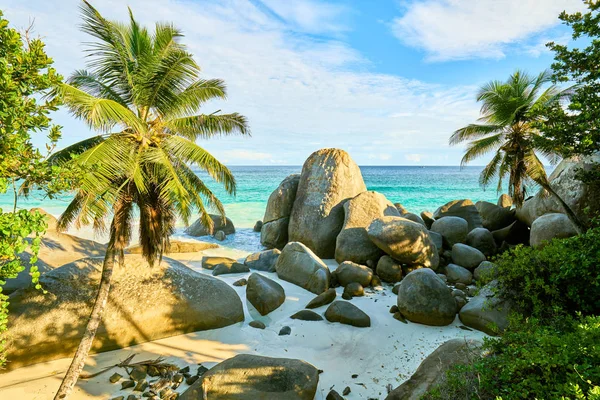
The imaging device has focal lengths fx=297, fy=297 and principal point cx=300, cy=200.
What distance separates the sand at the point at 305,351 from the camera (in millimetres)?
5816

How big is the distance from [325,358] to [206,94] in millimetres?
7185

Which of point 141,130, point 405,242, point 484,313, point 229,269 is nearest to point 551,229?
point 405,242

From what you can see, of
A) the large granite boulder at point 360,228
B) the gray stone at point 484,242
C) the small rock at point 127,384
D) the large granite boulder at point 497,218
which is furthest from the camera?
the large granite boulder at point 497,218

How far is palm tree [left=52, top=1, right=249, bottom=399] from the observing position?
19.9 ft

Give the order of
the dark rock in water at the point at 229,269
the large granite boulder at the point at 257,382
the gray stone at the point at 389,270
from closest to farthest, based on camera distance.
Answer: the large granite boulder at the point at 257,382 → the gray stone at the point at 389,270 → the dark rock in water at the point at 229,269

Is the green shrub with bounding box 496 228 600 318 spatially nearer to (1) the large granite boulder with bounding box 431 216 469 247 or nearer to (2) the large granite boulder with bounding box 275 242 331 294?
(2) the large granite boulder with bounding box 275 242 331 294

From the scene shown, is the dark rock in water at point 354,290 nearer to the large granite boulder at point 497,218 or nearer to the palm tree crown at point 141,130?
the palm tree crown at point 141,130

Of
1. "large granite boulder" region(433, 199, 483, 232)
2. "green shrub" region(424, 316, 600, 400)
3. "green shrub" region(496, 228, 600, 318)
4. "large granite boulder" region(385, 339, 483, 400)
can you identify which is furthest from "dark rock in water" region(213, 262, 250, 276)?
"large granite boulder" region(433, 199, 483, 232)

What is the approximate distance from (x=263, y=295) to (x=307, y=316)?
4.93 feet

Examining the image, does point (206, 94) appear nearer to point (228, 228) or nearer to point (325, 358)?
point (325, 358)

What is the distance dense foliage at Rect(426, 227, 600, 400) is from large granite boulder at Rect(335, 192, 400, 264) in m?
6.05

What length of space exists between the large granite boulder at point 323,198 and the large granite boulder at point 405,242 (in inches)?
137

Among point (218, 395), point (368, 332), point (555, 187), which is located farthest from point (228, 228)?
point (555, 187)

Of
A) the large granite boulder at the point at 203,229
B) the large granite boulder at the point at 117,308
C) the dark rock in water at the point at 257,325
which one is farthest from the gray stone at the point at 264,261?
the large granite boulder at the point at 203,229
